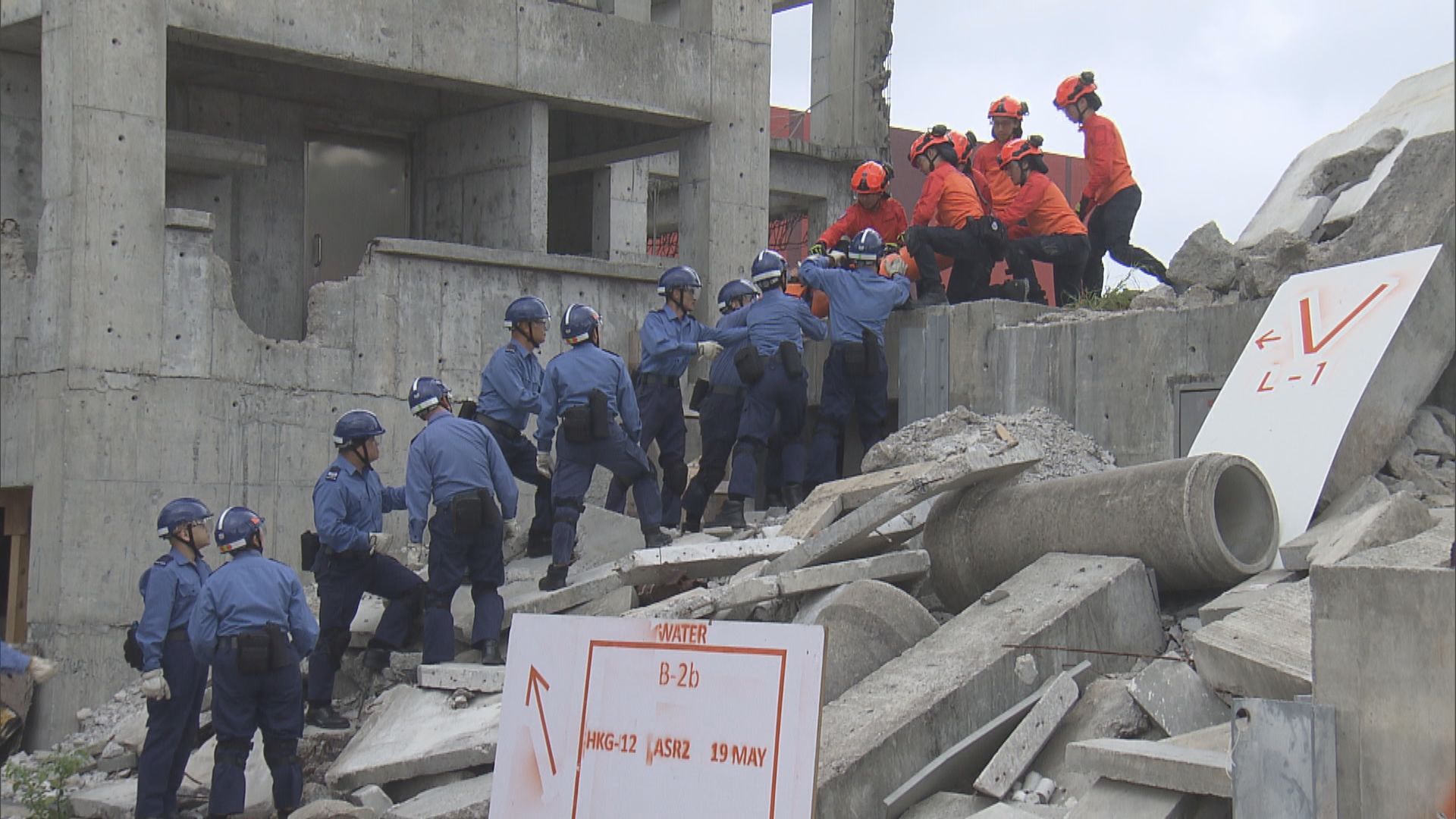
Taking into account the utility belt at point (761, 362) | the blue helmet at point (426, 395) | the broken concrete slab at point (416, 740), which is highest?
the utility belt at point (761, 362)

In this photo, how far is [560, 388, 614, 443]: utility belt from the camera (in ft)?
35.6

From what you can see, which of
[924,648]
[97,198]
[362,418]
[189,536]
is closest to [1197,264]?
[924,648]

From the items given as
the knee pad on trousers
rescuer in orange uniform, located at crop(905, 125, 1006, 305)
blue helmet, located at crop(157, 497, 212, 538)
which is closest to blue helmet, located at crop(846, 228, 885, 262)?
rescuer in orange uniform, located at crop(905, 125, 1006, 305)

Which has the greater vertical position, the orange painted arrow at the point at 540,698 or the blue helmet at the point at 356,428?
the blue helmet at the point at 356,428

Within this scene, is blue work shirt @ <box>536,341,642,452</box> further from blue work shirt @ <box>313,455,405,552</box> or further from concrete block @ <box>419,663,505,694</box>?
concrete block @ <box>419,663,505,694</box>

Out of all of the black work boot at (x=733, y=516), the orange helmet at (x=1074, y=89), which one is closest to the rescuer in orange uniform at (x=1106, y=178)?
the orange helmet at (x=1074, y=89)

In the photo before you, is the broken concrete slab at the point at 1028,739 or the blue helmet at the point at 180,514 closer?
the broken concrete slab at the point at 1028,739

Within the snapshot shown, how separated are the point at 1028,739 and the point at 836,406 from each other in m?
5.50

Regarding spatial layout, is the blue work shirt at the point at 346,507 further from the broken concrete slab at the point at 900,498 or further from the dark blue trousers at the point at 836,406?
the dark blue trousers at the point at 836,406

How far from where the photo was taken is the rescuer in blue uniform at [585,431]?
1086 centimetres

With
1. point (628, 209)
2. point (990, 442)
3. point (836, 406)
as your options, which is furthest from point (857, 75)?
point (990, 442)

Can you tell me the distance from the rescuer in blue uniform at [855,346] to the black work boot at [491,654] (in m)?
3.12

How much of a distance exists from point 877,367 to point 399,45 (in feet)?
16.1

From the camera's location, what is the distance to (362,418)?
10.7m
